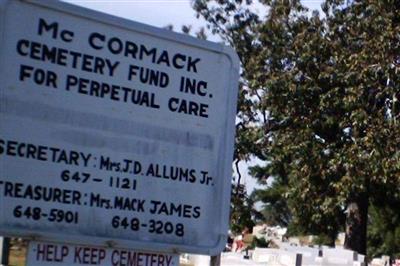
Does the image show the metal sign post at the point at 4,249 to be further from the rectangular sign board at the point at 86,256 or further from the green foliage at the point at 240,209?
the green foliage at the point at 240,209

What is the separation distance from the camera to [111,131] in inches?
131

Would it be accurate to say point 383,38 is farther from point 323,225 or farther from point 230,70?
point 230,70

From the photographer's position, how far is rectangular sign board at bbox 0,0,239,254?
10.4ft

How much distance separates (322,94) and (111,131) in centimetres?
1537

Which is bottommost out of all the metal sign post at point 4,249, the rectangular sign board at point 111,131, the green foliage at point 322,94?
the metal sign post at point 4,249

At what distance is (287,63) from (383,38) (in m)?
3.06

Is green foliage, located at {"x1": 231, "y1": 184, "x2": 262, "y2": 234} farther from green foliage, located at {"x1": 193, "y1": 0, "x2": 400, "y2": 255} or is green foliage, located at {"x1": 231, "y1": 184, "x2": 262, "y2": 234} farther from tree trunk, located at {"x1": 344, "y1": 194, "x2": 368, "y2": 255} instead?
tree trunk, located at {"x1": 344, "y1": 194, "x2": 368, "y2": 255}

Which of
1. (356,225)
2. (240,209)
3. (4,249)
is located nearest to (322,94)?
(240,209)

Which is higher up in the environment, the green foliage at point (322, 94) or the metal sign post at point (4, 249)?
the green foliage at point (322, 94)

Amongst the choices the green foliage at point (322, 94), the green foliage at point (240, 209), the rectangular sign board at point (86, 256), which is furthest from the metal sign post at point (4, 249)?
the green foliage at point (240, 209)

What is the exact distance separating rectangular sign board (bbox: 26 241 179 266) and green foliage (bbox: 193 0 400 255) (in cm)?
1306

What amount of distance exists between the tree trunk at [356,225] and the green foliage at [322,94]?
10.7 ft

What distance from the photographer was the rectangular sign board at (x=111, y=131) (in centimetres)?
316

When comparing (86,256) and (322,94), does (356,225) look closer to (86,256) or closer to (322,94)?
(322,94)
